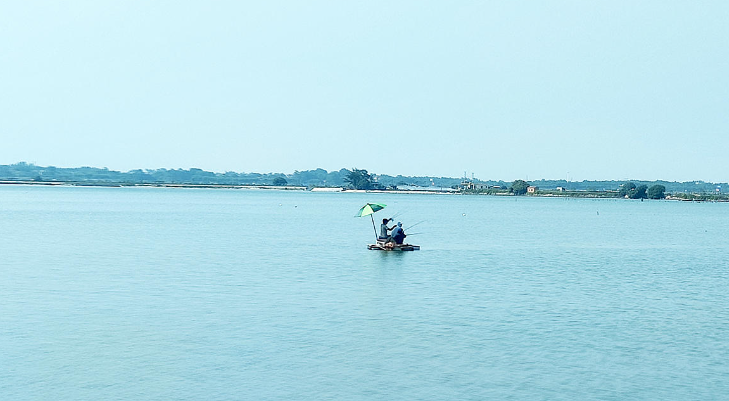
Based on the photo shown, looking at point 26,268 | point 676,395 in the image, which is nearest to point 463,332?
point 676,395

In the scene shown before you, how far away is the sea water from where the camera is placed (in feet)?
55.6

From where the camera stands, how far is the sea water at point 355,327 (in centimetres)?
1694

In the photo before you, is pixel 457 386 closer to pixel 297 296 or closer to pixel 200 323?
pixel 200 323

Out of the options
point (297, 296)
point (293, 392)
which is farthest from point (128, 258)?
point (293, 392)

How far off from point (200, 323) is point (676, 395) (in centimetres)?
1141

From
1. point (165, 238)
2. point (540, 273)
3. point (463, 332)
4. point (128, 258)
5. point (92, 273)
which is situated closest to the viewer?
point (463, 332)

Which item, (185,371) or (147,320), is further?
(147,320)

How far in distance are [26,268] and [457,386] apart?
2381 centimetres

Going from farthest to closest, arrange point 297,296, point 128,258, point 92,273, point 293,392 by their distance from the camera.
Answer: point 128,258, point 92,273, point 297,296, point 293,392

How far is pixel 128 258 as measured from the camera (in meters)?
40.9

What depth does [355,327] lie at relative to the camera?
22.9 meters

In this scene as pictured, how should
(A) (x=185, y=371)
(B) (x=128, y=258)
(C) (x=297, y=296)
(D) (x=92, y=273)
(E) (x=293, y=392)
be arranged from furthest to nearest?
(B) (x=128, y=258) < (D) (x=92, y=273) < (C) (x=297, y=296) < (A) (x=185, y=371) < (E) (x=293, y=392)

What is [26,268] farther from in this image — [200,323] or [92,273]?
[200,323]

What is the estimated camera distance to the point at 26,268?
117 ft
